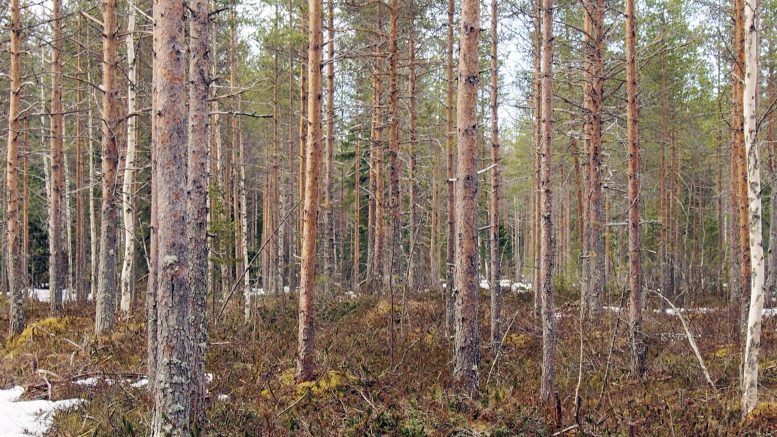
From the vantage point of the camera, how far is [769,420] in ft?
22.2

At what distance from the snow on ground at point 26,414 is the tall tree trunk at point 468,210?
4.76 metres

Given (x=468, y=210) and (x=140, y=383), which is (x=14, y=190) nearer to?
(x=140, y=383)

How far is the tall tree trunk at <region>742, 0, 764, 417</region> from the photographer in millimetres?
6578

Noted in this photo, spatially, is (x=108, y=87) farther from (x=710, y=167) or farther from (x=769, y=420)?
(x=710, y=167)

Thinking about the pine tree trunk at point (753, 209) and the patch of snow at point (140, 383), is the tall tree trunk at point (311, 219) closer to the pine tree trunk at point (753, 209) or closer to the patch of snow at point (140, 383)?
the patch of snow at point (140, 383)

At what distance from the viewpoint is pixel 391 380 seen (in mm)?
8438

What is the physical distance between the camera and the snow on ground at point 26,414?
6438 mm

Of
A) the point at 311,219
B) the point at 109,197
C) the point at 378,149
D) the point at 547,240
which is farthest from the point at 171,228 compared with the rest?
the point at 378,149

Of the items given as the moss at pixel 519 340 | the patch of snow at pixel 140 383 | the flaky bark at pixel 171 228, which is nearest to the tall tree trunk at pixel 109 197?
the patch of snow at pixel 140 383

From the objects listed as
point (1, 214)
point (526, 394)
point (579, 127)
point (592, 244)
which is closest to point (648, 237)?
point (579, 127)

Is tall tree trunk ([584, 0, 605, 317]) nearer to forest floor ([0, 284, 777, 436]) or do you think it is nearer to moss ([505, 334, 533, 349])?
forest floor ([0, 284, 777, 436])

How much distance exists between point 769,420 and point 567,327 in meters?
6.94

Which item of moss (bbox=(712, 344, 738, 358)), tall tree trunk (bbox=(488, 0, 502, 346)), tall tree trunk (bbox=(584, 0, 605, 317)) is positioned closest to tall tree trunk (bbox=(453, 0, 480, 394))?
tall tree trunk (bbox=(488, 0, 502, 346))

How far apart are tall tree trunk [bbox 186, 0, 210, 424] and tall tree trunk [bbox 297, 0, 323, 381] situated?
1438 millimetres
